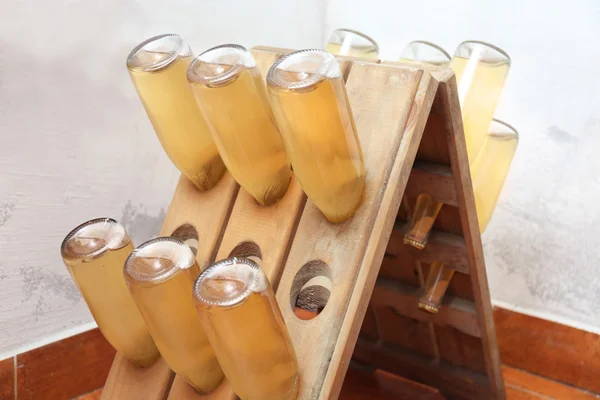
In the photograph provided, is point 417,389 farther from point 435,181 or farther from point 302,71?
point 302,71

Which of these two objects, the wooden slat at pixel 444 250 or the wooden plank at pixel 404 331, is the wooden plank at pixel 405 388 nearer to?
the wooden plank at pixel 404 331

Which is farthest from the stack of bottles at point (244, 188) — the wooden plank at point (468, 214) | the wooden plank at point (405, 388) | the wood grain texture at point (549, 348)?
the wood grain texture at point (549, 348)

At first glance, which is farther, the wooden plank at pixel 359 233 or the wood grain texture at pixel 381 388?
the wood grain texture at pixel 381 388

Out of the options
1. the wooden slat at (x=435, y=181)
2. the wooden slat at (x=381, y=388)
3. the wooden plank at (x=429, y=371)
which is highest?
the wooden slat at (x=435, y=181)

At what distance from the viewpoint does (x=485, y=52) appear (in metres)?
0.73

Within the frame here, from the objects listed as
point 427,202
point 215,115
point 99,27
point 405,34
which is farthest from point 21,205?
point 405,34

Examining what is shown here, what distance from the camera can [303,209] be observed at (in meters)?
0.62

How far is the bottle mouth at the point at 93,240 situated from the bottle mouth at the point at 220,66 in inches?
6.4

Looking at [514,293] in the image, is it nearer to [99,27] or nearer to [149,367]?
[149,367]

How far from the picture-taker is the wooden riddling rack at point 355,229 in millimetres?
552

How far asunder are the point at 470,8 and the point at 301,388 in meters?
0.71

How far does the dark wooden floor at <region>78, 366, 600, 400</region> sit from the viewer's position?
0.96 meters

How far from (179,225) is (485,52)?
41cm

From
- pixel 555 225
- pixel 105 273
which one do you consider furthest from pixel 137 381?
pixel 555 225
